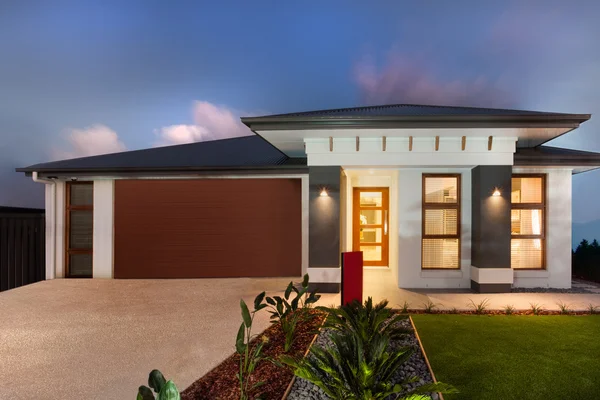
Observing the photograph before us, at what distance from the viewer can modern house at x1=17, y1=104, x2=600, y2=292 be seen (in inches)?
306

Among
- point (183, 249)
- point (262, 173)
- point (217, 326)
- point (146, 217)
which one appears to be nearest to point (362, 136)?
point (262, 173)

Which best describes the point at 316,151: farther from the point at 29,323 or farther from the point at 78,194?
the point at 78,194

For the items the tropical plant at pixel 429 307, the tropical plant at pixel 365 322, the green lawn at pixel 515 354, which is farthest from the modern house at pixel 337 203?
the tropical plant at pixel 365 322

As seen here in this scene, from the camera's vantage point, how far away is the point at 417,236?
8727 millimetres

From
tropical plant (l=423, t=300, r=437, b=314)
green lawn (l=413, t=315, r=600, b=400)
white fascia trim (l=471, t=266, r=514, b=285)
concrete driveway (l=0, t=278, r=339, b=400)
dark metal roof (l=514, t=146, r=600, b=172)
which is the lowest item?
concrete driveway (l=0, t=278, r=339, b=400)

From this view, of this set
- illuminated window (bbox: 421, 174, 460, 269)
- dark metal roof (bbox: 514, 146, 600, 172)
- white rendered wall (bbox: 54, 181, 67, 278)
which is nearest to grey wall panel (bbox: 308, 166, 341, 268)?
illuminated window (bbox: 421, 174, 460, 269)

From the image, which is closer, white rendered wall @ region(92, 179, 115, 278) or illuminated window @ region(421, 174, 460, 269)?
illuminated window @ region(421, 174, 460, 269)

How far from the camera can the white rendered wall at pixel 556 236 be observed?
854 centimetres

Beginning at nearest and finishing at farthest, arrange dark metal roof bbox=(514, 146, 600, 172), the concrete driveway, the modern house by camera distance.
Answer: the concrete driveway < the modern house < dark metal roof bbox=(514, 146, 600, 172)

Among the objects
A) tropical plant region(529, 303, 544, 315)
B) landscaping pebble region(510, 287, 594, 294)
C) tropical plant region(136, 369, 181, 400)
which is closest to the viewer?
tropical plant region(136, 369, 181, 400)

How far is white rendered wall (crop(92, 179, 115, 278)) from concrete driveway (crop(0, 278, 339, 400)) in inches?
37.2

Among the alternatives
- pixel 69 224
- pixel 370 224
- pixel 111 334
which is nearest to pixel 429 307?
pixel 370 224

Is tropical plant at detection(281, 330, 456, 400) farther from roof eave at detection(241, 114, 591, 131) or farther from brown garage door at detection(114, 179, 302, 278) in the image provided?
brown garage door at detection(114, 179, 302, 278)

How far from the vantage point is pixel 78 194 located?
1023 cm
